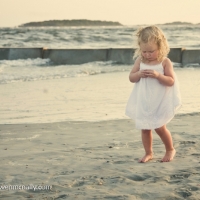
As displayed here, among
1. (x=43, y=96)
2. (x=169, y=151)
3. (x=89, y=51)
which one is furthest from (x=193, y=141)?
(x=89, y=51)

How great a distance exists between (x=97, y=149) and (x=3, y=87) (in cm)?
625

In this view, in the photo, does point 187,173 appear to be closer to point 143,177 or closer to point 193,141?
point 143,177

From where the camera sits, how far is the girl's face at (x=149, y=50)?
14.7 feet

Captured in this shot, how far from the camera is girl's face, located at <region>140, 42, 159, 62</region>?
14.7 feet

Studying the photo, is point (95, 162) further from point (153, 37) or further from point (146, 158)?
point (153, 37)

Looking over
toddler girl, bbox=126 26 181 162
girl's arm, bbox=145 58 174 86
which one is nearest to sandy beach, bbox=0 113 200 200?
toddler girl, bbox=126 26 181 162

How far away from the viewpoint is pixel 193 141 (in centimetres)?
511

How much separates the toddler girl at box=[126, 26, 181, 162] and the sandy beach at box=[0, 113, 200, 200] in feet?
0.95

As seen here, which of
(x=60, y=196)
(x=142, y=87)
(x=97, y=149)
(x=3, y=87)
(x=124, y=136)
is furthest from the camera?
(x=3, y=87)

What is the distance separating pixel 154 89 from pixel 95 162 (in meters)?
0.81

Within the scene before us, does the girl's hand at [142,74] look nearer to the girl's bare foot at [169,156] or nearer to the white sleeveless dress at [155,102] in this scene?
the white sleeveless dress at [155,102]

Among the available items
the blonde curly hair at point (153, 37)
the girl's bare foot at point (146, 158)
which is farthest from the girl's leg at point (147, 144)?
the blonde curly hair at point (153, 37)

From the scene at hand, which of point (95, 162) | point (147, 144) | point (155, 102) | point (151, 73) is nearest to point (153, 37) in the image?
point (151, 73)

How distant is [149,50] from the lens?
449 cm
